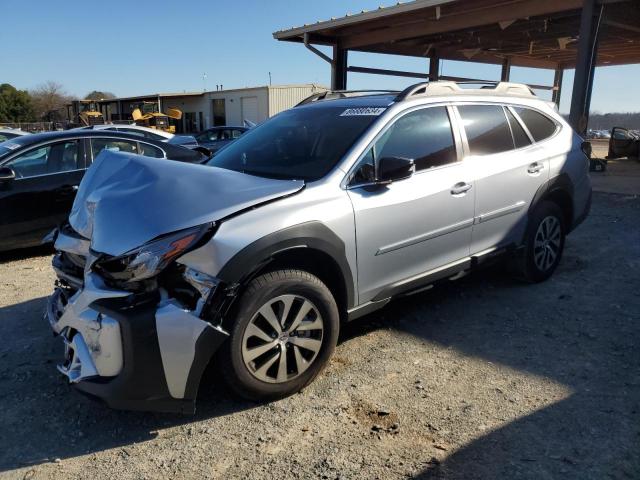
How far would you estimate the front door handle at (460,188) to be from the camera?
12.6 ft

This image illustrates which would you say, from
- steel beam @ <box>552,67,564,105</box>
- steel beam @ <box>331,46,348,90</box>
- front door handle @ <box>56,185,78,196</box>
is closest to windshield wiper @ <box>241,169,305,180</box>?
front door handle @ <box>56,185,78,196</box>

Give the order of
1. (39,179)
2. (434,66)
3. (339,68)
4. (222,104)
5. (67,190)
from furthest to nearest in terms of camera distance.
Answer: (222,104), (434,66), (339,68), (67,190), (39,179)

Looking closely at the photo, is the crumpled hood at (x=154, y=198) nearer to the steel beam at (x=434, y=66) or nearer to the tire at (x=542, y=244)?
the tire at (x=542, y=244)

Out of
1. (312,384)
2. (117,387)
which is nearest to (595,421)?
(312,384)

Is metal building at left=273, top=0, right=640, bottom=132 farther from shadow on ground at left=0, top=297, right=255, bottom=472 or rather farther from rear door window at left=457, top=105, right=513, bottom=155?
shadow on ground at left=0, top=297, right=255, bottom=472

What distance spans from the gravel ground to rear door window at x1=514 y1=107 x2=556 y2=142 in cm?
162

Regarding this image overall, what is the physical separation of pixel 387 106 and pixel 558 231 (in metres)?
2.46

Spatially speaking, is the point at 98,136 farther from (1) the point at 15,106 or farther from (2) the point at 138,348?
(1) the point at 15,106

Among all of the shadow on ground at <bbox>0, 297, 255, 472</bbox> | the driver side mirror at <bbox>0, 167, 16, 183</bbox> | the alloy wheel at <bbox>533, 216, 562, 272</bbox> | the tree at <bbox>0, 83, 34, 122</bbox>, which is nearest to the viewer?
the shadow on ground at <bbox>0, 297, 255, 472</bbox>

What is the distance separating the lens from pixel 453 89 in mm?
4160

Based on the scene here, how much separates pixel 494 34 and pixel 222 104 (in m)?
31.7

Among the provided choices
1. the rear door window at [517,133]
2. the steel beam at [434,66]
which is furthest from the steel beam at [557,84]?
the rear door window at [517,133]

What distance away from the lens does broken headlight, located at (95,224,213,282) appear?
258cm

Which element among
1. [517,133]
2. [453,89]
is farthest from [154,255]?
[517,133]
